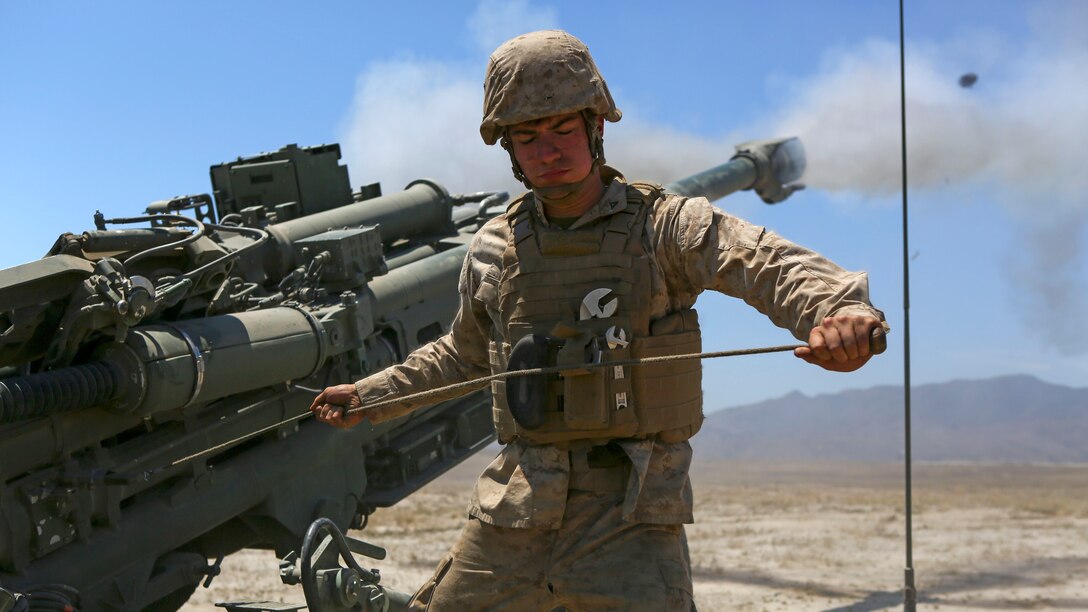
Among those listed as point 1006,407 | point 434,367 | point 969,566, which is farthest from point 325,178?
point 1006,407

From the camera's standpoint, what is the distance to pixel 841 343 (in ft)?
11.3

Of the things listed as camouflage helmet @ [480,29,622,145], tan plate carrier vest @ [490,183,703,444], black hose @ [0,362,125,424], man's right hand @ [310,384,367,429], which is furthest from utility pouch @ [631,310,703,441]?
black hose @ [0,362,125,424]

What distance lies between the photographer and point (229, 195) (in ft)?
28.7

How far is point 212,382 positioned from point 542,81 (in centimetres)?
282

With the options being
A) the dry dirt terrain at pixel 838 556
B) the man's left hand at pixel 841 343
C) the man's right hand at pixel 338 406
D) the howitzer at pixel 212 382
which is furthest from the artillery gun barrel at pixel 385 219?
the man's left hand at pixel 841 343

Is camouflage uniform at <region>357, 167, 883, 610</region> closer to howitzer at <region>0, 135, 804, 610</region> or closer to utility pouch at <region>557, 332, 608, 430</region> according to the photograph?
utility pouch at <region>557, 332, 608, 430</region>

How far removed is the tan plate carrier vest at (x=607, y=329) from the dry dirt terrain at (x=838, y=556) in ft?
19.5

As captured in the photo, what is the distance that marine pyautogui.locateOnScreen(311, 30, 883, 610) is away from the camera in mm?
4105

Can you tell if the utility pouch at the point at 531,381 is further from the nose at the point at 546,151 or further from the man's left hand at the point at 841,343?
the man's left hand at the point at 841,343

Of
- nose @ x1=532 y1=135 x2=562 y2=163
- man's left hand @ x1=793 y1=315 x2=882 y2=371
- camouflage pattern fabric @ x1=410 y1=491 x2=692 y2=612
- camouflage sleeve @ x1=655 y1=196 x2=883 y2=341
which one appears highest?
nose @ x1=532 y1=135 x2=562 y2=163

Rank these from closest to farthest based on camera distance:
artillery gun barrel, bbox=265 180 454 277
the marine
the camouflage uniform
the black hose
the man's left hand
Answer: the man's left hand < the camouflage uniform < the marine < the black hose < artillery gun barrel, bbox=265 180 454 277

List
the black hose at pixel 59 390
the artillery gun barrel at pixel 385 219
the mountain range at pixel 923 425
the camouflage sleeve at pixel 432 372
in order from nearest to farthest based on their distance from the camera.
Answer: the camouflage sleeve at pixel 432 372 → the black hose at pixel 59 390 → the artillery gun barrel at pixel 385 219 → the mountain range at pixel 923 425

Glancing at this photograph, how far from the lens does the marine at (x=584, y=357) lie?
411 cm

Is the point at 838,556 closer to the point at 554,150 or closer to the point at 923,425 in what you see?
the point at 554,150
